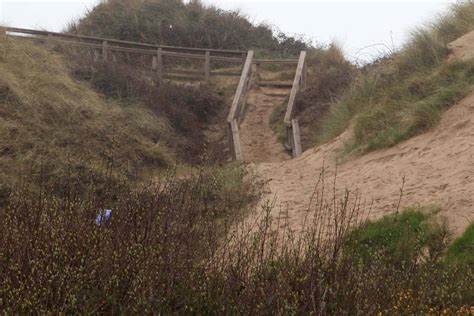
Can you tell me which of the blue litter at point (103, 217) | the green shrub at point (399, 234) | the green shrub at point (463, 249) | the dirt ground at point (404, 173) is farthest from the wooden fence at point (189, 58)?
the blue litter at point (103, 217)

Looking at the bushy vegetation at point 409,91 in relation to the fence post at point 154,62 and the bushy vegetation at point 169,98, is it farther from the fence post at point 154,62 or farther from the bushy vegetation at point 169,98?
the fence post at point 154,62

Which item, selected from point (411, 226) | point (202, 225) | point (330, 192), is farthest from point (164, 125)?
point (202, 225)

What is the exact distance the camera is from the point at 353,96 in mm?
13953

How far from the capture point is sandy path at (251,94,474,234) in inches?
303

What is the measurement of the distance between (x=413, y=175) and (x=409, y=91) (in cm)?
325

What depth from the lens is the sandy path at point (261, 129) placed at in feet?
50.3

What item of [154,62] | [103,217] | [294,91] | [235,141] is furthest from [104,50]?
[103,217]

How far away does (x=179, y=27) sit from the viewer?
80.4 ft

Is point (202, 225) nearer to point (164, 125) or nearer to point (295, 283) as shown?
point (295, 283)

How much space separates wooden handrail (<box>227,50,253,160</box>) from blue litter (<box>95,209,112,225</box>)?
364 inches

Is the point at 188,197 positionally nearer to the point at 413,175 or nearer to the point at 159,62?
the point at 413,175

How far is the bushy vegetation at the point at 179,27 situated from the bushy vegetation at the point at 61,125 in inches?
319

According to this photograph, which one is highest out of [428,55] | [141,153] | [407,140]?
[428,55]

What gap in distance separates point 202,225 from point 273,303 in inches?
54.7
